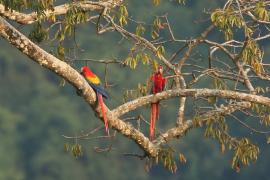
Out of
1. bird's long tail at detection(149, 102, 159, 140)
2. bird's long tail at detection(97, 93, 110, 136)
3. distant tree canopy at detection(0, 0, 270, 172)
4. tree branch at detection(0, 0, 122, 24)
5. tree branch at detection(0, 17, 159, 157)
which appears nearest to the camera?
tree branch at detection(0, 17, 159, 157)

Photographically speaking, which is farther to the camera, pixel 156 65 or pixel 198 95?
pixel 156 65

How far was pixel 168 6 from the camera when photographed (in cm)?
5225

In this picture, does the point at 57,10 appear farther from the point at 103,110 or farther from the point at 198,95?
the point at 198,95

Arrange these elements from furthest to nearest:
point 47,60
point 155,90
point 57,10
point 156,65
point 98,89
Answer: point 155,90
point 57,10
point 156,65
point 98,89
point 47,60

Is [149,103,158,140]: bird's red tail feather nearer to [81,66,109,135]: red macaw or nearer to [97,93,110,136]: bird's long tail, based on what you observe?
[81,66,109,135]: red macaw

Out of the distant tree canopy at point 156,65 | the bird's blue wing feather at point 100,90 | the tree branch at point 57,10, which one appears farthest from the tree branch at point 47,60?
the tree branch at point 57,10

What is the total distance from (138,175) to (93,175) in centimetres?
312

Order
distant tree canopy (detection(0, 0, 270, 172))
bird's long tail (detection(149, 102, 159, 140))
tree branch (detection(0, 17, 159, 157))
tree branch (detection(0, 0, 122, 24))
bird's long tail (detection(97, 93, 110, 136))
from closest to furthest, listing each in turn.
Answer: tree branch (detection(0, 17, 159, 157)), bird's long tail (detection(97, 93, 110, 136)), distant tree canopy (detection(0, 0, 270, 172)), tree branch (detection(0, 0, 122, 24)), bird's long tail (detection(149, 102, 159, 140))

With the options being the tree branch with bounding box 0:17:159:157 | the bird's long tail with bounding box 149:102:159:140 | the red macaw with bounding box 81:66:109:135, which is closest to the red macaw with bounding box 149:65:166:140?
the bird's long tail with bounding box 149:102:159:140

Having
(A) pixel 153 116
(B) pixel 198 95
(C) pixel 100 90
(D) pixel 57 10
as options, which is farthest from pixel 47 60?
(A) pixel 153 116

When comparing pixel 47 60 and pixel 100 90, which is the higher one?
pixel 47 60

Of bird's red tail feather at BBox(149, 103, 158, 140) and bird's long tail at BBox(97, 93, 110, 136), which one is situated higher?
bird's long tail at BBox(97, 93, 110, 136)

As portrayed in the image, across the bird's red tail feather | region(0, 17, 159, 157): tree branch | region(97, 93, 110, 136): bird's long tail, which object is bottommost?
the bird's red tail feather

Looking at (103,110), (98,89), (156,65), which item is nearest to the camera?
(103,110)
